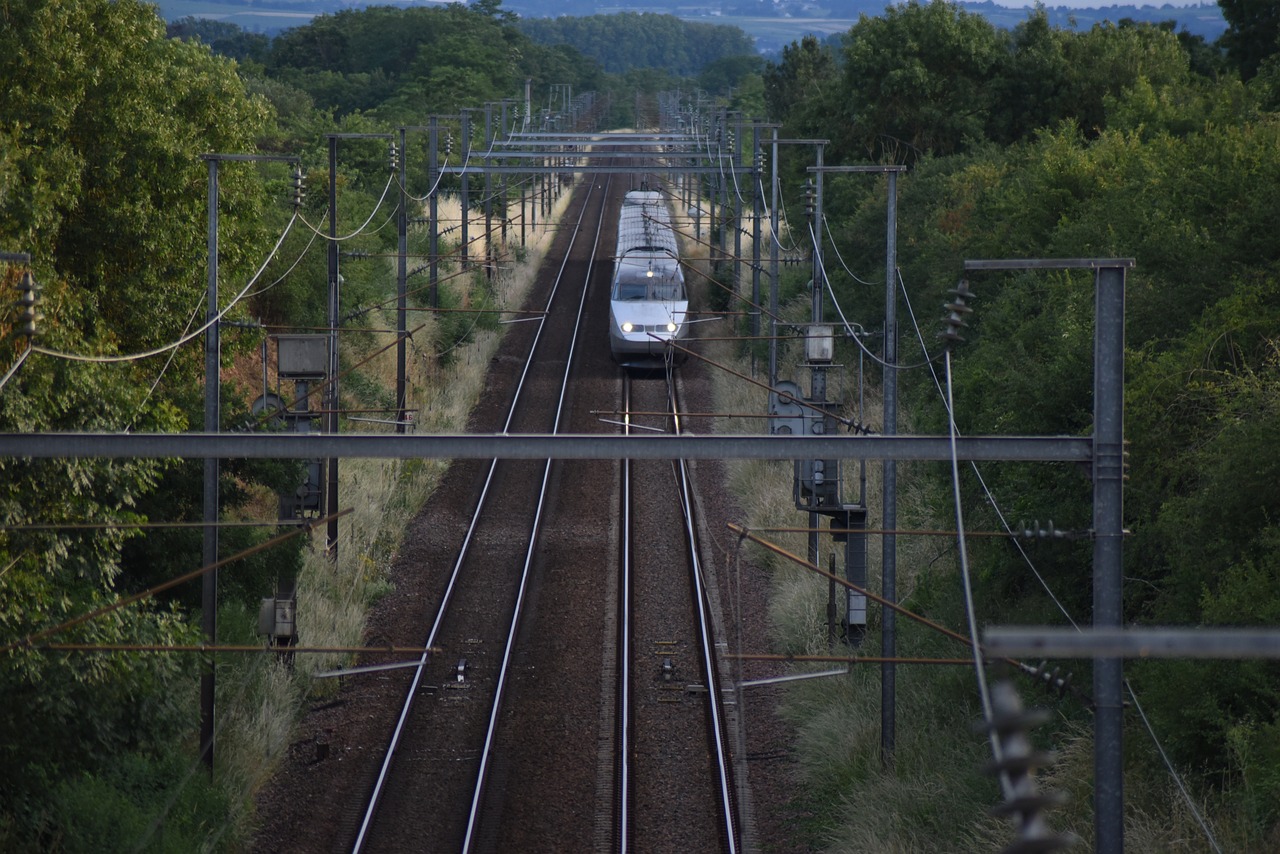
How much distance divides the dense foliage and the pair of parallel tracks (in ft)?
11.4

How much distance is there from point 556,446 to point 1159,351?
10.4 m

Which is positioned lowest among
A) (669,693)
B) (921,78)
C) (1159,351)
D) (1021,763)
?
(669,693)

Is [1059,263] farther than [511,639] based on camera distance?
No

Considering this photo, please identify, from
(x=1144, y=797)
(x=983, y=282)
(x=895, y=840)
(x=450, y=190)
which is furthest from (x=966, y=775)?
(x=450, y=190)

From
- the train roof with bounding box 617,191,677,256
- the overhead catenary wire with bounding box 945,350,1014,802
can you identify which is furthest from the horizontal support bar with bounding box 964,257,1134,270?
the train roof with bounding box 617,191,677,256

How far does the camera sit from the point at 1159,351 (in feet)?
50.4

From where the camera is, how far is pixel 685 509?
21516mm

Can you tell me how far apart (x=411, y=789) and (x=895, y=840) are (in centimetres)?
431

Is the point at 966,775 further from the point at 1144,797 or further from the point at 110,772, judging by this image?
the point at 110,772

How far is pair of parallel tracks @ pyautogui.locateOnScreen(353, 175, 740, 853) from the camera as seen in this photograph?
1212 cm

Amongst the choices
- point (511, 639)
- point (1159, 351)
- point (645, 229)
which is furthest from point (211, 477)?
point (645, 229)

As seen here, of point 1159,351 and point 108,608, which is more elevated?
point 1159,351

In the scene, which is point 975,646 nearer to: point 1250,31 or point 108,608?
point 108,608

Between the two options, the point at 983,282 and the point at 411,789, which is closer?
the point at 411,789
